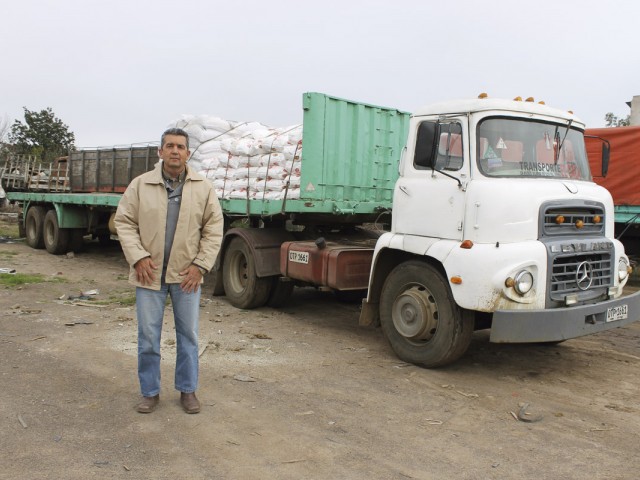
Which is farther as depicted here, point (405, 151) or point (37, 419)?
point (405, 151)

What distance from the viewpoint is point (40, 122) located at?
41969 millimetres

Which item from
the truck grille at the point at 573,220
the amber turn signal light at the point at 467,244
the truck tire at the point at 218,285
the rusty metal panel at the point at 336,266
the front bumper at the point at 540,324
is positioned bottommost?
the truck tire at the point at 218,285

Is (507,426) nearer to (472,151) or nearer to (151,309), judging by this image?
(472,151)

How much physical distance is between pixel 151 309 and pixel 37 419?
1.05 meters

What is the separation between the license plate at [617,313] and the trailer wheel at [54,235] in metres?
12.2

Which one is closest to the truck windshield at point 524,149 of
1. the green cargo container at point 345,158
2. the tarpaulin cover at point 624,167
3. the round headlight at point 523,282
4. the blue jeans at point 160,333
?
the round headlight at point 523,282

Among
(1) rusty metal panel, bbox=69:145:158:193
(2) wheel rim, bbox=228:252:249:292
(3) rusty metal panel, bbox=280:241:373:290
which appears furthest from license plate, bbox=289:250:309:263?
(1) rusty metal panel, bbox=69:145:158:193

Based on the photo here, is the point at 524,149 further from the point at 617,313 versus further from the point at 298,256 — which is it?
the point at 298,256

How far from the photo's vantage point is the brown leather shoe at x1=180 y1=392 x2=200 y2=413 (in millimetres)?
4090

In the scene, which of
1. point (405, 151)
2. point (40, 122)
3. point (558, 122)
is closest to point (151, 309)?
point (405, 151)

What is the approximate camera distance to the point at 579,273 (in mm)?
4949

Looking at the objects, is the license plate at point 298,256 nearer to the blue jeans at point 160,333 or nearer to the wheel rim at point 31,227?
the blue jeans at point 160,333

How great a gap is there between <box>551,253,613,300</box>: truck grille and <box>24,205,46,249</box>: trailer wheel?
13123 millimetres

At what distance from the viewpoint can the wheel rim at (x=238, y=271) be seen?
813 centimetres
